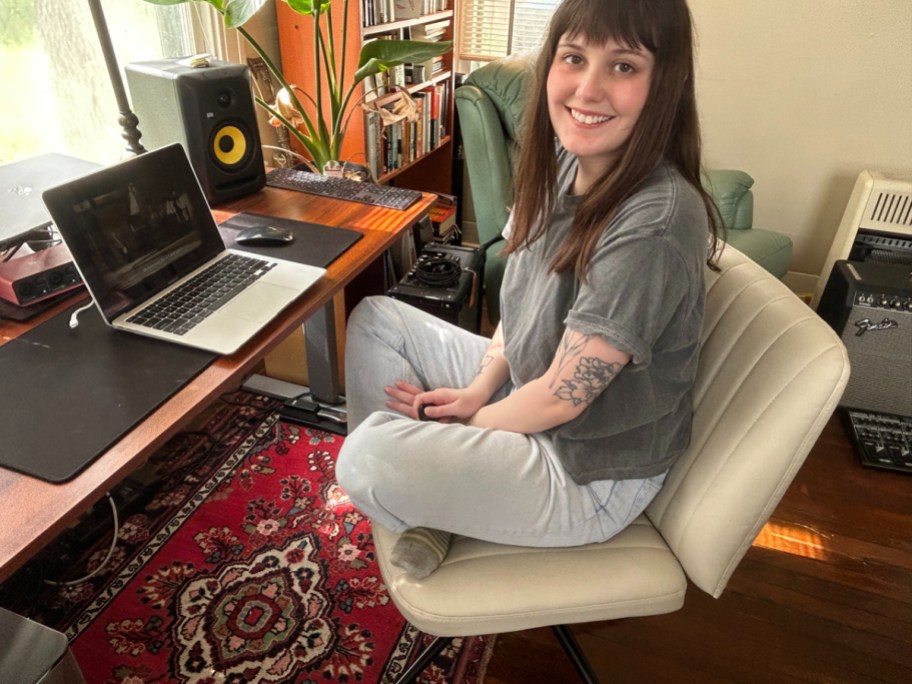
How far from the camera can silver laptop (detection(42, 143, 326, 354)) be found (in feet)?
3.15

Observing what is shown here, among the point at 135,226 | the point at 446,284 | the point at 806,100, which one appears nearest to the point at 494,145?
the point at 446,284

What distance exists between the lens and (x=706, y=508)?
0.88 metres

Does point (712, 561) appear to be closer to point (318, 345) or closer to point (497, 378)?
point (497, 378)

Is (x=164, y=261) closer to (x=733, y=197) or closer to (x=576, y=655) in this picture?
(x=576, y=655)

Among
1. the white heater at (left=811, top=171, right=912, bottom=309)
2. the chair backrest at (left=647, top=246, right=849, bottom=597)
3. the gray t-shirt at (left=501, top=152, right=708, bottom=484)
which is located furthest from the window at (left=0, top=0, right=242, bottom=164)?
the white heater at (left=811, top=171, right=912, bottom=309)

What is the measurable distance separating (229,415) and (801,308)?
1557 millimetres

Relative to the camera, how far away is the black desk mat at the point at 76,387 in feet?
2.53

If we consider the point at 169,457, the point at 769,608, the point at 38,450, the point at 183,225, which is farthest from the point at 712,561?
the point at 169,457

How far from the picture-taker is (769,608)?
1.45m

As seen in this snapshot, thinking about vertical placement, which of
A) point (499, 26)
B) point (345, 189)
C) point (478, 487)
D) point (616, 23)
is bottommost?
point (478, 487)

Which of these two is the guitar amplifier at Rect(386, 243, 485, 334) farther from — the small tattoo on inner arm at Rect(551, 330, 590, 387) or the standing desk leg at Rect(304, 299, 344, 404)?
the small tattoo on inner arm at Rect(551, 330, 590, 387)

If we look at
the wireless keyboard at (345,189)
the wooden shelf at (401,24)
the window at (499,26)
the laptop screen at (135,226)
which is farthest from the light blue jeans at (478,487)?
the window at (499,26)

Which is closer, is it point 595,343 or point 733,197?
point 595,343

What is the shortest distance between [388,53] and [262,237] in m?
0.75
